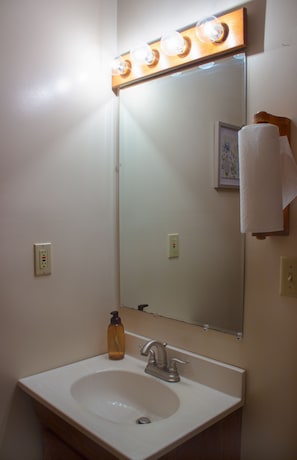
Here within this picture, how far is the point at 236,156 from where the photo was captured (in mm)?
1274

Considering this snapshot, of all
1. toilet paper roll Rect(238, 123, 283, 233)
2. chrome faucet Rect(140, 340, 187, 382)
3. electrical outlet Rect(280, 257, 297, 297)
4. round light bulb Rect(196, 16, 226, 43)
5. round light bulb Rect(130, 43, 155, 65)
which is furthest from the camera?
round light bulb Rect(130, 43, 155, 65)

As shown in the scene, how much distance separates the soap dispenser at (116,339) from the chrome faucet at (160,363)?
18cm

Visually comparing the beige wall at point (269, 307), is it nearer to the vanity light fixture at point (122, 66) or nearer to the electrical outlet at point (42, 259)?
the vanity light fixture at point (122, 66)

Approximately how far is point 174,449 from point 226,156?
93 centimetres

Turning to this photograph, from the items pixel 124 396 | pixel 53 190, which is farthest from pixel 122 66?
pixel 124 396

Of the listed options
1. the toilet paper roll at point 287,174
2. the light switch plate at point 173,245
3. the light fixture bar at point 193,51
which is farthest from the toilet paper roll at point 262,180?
the light switch plate at point 173,245

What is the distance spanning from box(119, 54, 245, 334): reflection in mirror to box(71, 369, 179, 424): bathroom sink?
0.27 m

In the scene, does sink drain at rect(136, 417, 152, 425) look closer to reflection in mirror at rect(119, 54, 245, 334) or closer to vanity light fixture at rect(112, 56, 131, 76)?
reflection in mirror at rect(119, 54, 245, 334)

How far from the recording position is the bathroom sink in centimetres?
129

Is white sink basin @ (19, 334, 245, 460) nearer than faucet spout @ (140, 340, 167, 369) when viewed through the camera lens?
Yes

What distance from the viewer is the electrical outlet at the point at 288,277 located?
43.3 inches

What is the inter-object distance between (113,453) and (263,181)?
0.82 meters

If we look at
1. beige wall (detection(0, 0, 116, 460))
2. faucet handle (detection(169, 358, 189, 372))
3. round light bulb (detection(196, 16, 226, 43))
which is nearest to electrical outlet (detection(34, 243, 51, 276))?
beige wall (detection(0, 0, 116, 460))

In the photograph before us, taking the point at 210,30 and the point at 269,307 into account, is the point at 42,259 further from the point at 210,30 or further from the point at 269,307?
the point at 210,30
